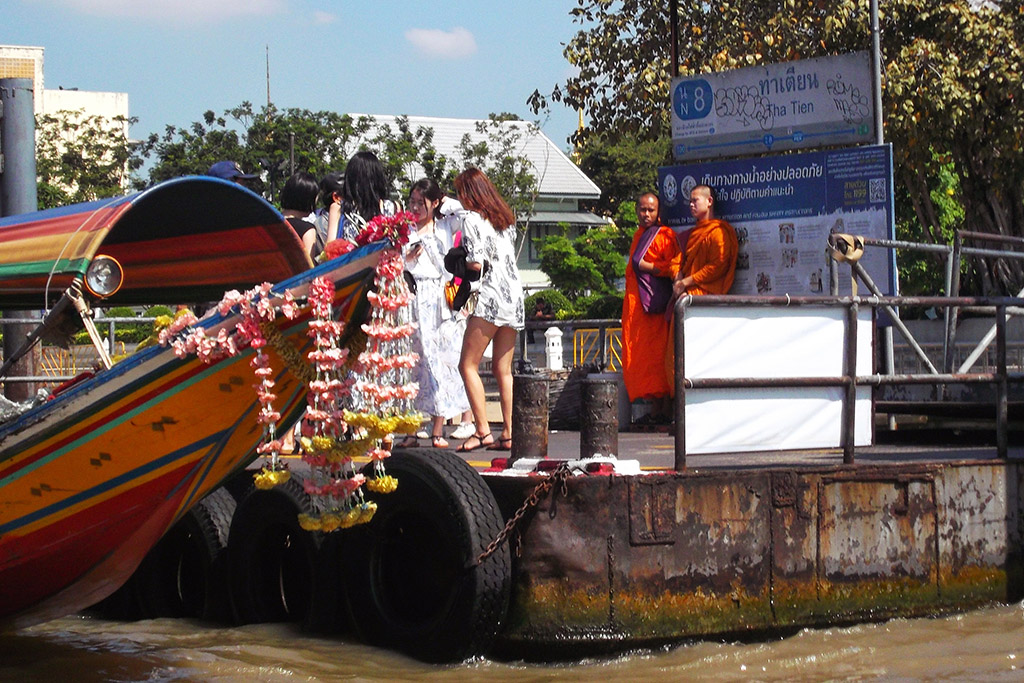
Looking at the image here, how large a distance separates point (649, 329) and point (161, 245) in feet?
11.2

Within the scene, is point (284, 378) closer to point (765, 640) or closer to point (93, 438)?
point (93, 438)

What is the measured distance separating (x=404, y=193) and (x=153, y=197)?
34.1 m

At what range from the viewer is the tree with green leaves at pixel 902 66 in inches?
658

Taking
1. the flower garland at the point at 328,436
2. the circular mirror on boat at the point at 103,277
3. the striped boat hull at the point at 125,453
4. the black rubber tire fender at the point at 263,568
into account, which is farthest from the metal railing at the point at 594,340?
the flower garland at the point at 328,436

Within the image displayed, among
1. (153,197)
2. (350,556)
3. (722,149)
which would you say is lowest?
(350,556)

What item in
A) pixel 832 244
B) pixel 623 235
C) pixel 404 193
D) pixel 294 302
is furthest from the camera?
pixel 623 235

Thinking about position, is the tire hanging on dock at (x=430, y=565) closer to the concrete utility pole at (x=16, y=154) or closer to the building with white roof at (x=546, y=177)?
the concrete utility pole at (x=16, y=154)

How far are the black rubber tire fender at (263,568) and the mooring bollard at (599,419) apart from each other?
1.76 meters

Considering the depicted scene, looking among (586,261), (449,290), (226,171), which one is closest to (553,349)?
(449,290)

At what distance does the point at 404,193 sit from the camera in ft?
131

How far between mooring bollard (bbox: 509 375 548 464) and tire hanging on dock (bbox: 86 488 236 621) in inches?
83.1

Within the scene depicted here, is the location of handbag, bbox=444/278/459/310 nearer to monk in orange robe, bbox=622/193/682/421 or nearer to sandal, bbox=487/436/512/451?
sandal, bbox=487/436/512/451

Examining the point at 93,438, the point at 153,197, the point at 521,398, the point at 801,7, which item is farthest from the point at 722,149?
the point at 801,7

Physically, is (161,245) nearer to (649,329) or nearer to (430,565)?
(430,565)
